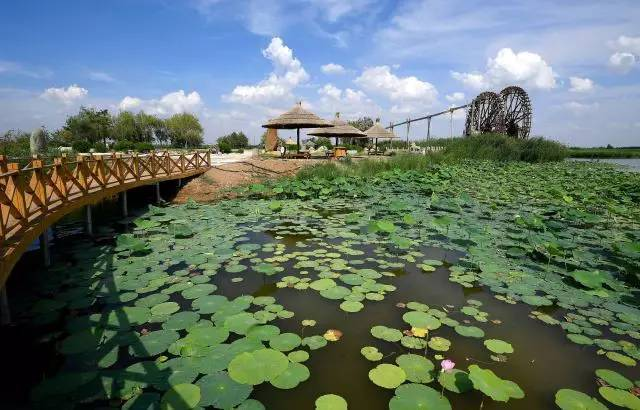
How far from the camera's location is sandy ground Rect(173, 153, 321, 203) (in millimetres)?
11680

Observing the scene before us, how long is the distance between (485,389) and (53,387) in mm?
2727

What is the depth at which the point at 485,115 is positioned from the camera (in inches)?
986

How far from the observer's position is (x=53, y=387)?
2.26 meters

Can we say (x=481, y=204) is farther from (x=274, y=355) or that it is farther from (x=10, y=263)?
(x=10, y=263)

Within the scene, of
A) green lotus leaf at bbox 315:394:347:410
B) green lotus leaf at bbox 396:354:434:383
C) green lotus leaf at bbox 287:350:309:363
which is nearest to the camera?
green lotus leaf at bbox 315:394:347:410

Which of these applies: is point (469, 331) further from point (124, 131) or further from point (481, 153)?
point (124, 131)

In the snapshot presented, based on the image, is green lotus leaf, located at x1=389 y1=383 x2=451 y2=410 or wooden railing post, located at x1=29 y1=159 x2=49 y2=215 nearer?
green lotus leaf, located at x1=389 y1=383 x2=451 y2=410

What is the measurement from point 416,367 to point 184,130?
47683 millimetres

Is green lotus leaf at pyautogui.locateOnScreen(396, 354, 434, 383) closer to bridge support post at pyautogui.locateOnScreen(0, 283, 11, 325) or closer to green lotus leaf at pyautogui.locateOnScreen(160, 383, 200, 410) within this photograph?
green lotus leaf at pyautogui.locateOnScreen(160, 383, 200, 410)

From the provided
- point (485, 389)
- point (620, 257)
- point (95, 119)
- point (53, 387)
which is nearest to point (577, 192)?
point (620, 257)

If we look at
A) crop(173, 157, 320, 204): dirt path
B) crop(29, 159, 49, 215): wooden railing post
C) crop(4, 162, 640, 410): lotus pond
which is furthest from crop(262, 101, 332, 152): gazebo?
crop(29, 159, 49, 215): wooden railing post

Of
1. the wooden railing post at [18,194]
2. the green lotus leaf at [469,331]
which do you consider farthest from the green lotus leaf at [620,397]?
the wooden railing post at [18,194]

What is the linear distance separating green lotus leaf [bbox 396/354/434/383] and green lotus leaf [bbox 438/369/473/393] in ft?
0.30

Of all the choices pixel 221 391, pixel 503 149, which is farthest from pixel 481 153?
pixel 221 391
